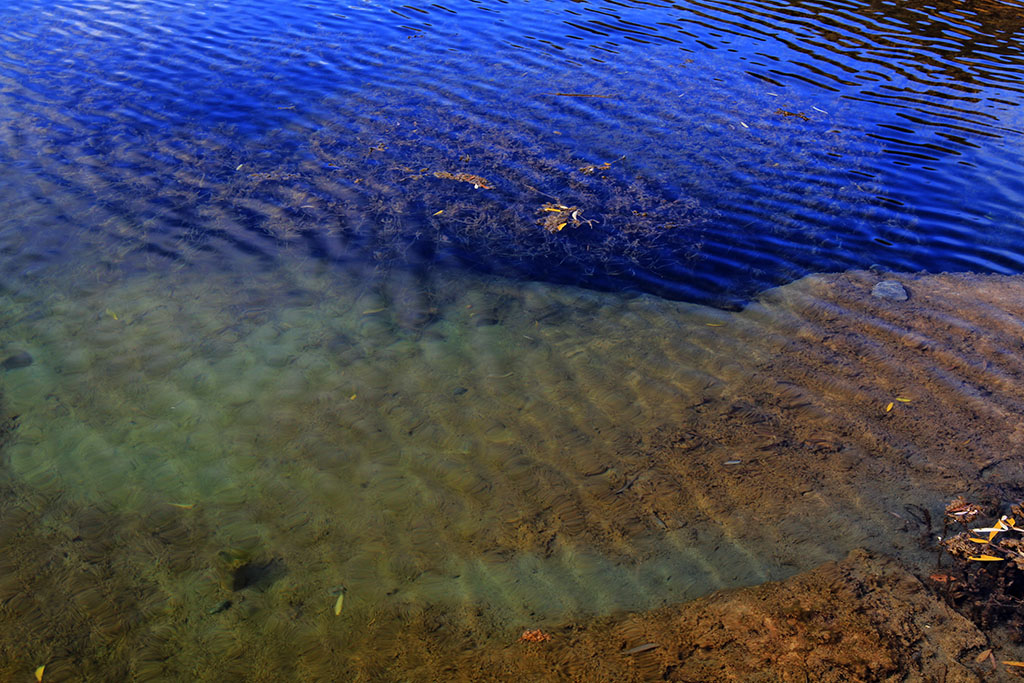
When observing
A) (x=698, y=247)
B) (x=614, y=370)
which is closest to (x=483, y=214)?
(x=698, y=247)

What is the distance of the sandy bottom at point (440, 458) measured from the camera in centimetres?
320

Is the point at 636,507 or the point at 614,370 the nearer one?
the point at 636,507

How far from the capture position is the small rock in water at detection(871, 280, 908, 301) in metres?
5.51

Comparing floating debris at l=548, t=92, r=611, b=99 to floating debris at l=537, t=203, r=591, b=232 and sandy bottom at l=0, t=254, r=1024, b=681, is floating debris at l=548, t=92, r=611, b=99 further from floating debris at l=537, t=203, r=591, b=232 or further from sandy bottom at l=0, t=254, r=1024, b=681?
sandy bottom at l=0, t=254, r=1024, b=681

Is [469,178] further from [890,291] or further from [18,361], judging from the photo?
[18,361]

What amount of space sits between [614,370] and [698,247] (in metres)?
1.92

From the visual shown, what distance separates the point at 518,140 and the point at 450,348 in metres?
3.74

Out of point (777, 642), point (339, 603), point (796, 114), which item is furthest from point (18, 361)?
point (796, 114)

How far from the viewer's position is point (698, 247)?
6.08 meters

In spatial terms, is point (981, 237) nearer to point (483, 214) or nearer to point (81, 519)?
point (483, 214)

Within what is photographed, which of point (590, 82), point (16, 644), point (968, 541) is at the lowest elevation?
point (16, 644)

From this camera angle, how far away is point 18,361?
448 centimetres

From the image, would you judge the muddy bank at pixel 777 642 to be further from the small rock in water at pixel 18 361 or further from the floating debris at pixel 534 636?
the small rock in water at pixel 18 361

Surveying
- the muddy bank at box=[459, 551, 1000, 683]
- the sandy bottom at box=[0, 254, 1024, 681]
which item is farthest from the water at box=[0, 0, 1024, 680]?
the muddy bank at box=[459, 551, 1000, 683]
